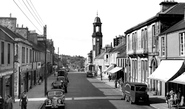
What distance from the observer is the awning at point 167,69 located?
22.9 meters

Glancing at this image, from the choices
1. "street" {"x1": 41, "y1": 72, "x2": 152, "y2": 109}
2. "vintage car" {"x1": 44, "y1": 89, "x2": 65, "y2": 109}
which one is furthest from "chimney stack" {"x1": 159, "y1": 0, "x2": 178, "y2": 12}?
"vintage car" {"x1": 44, "y1": 89, "x2": 65, "y2": 109}

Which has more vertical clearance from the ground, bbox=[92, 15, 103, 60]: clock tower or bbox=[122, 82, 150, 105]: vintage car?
bbox=[92, 15, 103, 60]: clock tower

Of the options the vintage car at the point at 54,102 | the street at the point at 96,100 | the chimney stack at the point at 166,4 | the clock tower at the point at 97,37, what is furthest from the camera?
the clock tower at the point at 97,37

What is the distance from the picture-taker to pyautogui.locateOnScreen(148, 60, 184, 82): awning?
22.9 m

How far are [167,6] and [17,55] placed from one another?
1948cm

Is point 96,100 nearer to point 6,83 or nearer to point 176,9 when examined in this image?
point 6,83

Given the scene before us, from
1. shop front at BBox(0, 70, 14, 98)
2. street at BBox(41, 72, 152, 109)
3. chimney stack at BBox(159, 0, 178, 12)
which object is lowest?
street at BBox(41, 72, 152, 109)

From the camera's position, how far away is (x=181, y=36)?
23.9 meters

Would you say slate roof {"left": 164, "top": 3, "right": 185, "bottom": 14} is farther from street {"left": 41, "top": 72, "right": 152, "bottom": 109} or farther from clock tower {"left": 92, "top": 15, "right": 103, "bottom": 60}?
clock tower {"left": 92, "top": 15, "right": 103, "bottom": 60}

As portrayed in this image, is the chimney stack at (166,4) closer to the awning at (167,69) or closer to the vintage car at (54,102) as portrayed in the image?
the awning at (167,69)

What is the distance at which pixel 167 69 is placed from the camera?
2475 cm

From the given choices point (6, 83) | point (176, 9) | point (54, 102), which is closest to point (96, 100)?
point (54, 102)

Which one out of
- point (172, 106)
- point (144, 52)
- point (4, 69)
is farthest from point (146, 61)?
point (4, 69)

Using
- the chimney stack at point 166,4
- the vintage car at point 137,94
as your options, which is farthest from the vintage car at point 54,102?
the chimney stack at point 166,4
